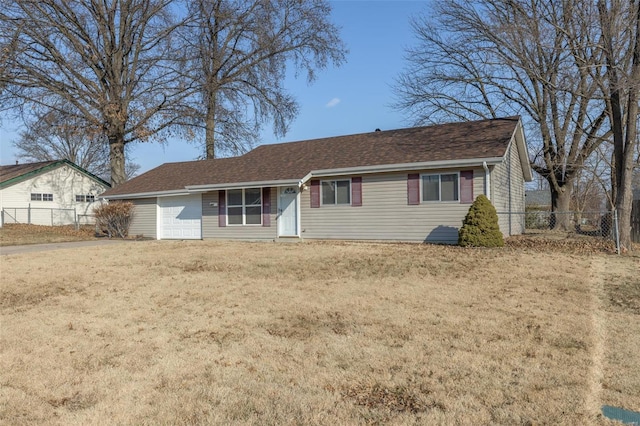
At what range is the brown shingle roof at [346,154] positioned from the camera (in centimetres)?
1484

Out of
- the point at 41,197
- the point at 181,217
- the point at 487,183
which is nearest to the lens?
the point at 487,183

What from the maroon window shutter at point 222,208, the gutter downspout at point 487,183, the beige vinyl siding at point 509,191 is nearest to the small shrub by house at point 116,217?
the maroon window shutter at point 222,208

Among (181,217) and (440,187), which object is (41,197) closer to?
(181,217)

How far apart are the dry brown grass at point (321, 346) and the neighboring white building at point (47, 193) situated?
22.6 metres

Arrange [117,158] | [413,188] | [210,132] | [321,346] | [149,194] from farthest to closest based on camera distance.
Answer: [210,132]
[117,158]
[149,194]
[413,188]
[321,346]

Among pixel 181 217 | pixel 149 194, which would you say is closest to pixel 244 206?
pixel 181 217

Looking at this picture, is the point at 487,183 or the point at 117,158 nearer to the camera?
the point at 487,183

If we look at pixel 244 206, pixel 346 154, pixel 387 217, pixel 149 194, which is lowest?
pixel 387 217

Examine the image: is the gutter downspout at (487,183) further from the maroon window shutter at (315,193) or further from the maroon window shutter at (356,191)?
the maroon window shutter at (315,193)

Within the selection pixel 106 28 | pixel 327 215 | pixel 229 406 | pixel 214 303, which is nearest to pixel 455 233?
pixel 327 215

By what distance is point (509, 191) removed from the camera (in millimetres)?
16672

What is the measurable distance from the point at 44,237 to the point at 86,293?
15082 millimetres

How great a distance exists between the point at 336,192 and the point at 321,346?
469 inches

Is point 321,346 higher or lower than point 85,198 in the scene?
lower
